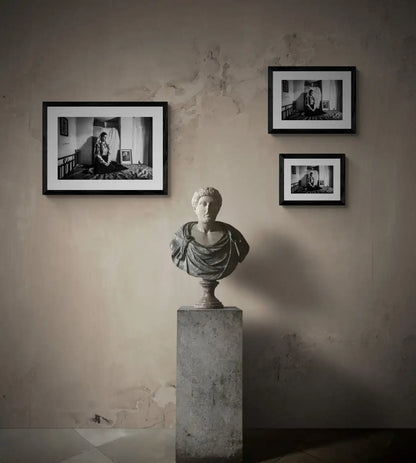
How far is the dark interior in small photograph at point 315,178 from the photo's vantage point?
3.30 m

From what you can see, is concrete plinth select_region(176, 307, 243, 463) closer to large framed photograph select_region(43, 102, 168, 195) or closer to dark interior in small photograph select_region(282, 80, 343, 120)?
large framed photograph select_region(43, 102, 168, 195)

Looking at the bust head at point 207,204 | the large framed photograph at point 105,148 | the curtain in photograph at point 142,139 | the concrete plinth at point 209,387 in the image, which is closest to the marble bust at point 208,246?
the bust head at point 207,204

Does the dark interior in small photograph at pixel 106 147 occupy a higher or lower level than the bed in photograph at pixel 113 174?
higher

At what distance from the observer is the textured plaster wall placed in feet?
10.8

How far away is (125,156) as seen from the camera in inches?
131

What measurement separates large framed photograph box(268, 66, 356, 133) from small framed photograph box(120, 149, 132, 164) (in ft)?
3.45

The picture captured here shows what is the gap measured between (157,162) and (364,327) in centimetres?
193

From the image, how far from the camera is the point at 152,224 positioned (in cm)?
333

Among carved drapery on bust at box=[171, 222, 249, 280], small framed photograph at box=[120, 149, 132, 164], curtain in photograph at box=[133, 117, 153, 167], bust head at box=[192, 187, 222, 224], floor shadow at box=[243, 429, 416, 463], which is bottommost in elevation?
floor shadow at box=[243, 429, 416, 463]

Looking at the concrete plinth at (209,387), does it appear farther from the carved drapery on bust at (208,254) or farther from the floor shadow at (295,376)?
the floor shadow at (295,376)

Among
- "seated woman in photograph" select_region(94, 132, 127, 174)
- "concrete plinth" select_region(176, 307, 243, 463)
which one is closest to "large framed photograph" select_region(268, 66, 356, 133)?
"seated woman in photograph" select_region(94, 132, 127, 174)

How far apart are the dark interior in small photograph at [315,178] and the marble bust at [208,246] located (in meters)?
0.73

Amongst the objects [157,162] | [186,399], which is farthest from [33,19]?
[186,399]

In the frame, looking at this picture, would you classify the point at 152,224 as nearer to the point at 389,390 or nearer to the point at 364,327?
the point at 364,327
